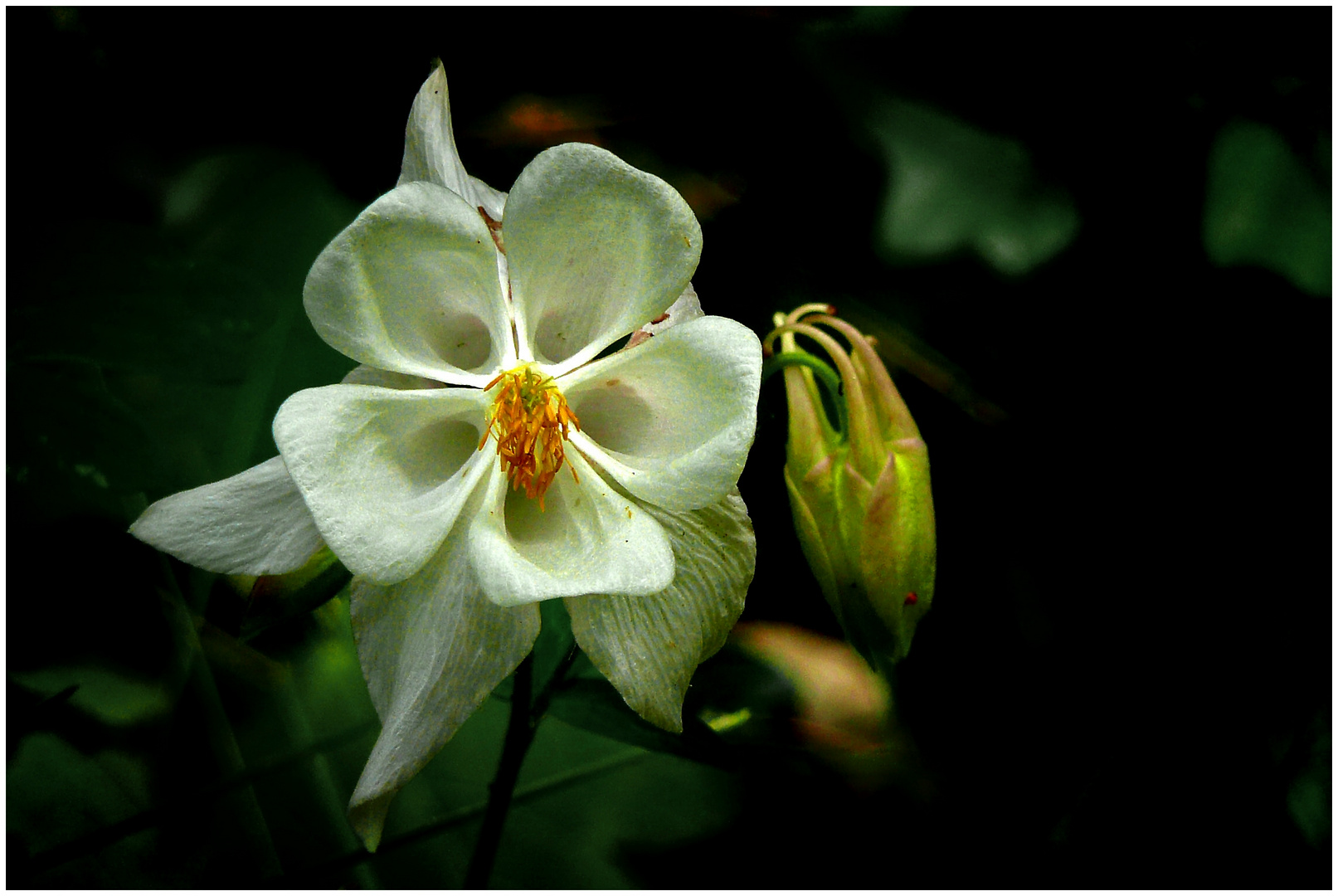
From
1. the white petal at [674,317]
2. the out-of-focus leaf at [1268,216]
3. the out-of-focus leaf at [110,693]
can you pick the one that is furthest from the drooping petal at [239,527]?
the out-of-focus leaf at [1268,216]

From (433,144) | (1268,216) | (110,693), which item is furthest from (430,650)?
(1268,216)

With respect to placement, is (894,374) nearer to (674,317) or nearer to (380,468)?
(674,317)

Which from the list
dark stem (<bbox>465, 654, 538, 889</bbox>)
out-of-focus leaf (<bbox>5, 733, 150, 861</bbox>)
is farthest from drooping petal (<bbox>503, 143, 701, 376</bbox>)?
out-of-focus leaf (<bbox>5, 733, 150, 861</bbox>)

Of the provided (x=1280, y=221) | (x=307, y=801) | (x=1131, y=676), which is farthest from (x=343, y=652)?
(x=1280, y=221)

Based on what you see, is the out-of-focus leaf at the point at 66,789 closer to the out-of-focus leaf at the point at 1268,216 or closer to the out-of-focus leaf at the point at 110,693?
the out-of-focus leaf at the point at 110,693

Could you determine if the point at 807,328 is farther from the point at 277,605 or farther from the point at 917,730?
the point at 917,730
